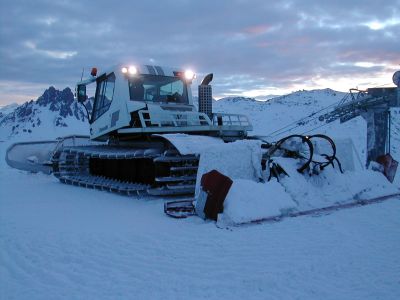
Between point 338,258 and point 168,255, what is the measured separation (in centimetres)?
161

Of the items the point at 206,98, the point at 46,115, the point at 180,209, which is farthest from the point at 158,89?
the point at 46,115

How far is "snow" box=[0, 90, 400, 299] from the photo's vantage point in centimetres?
340

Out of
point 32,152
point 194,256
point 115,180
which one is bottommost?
point 194,256

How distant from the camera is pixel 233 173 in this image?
6.54m

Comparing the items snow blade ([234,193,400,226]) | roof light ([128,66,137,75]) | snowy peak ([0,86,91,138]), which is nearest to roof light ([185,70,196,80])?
roof light ([128,66,137,75])

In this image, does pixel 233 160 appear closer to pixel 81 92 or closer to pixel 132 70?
pixel 132 70

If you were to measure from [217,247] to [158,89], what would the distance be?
5879 mm

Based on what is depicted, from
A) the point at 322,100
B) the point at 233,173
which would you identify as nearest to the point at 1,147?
the point at 233,173

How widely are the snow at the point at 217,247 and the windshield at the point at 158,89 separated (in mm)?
2733

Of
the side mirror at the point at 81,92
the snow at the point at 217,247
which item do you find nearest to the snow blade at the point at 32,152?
the side mirror at the point at 81,92

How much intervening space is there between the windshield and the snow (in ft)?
8.97

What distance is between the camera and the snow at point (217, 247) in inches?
134

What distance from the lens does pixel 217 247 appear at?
447 cm

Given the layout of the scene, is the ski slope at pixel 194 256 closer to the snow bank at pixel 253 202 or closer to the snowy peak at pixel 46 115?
the snow bank at pixel 253 202
